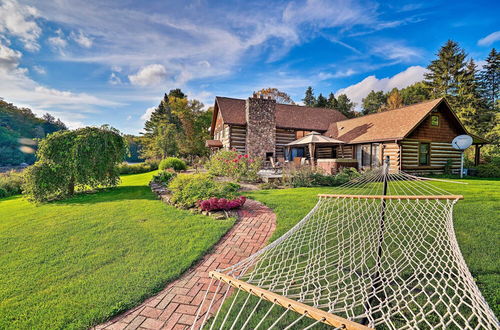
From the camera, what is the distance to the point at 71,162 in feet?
30.5

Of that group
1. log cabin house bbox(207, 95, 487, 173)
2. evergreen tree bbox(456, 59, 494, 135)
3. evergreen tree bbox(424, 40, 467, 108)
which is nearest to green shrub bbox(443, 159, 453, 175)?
log cabin house bbox(207, 95, 487, 173)

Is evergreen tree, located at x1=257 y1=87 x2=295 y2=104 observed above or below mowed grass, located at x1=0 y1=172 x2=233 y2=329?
above

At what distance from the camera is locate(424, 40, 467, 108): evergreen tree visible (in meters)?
26.0

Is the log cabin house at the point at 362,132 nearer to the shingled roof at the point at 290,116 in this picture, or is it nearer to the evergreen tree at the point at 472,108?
the shingled roof at the point at 290,116

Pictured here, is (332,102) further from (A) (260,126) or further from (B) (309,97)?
(A) (260,126)

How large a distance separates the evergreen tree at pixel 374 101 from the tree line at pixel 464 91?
119 inches

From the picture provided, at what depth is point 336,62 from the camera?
A: 16.1m

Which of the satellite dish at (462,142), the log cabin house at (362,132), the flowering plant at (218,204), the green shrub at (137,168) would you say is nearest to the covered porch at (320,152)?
the log cabin house at (362,132)

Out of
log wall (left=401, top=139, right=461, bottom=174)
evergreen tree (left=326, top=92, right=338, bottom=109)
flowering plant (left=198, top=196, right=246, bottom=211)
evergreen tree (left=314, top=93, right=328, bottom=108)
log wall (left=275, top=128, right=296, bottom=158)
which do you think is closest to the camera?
flowering plant (left=198, top=196, right=246, bottom=211)

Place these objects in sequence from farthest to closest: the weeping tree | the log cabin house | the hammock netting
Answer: the log cabin house, the weeping tree, the hammock netting

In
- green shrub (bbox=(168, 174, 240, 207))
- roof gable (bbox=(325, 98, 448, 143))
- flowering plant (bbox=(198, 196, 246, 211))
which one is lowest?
flowering plant (bbox=(198, 196, 246, 211))

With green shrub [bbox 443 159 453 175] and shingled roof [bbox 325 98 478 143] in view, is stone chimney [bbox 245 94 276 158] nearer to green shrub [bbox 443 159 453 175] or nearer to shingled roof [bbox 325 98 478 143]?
shingled roof [bbox 325 98 478 143]

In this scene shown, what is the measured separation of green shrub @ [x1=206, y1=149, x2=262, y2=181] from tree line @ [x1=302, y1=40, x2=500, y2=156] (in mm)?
19526

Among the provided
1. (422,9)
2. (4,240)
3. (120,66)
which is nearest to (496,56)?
(422,9)
